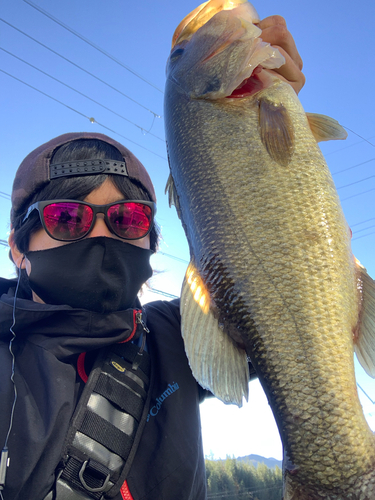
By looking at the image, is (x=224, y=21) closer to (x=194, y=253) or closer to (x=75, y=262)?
(x=194, y=253)

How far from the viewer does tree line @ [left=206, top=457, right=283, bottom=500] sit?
38.5 feet

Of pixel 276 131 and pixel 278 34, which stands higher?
pixel 278 34

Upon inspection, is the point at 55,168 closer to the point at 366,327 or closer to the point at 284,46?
the point at 284,46

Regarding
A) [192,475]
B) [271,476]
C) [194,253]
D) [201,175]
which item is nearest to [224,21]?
[201,175]

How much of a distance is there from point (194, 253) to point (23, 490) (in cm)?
117

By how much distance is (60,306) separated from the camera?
1.78m

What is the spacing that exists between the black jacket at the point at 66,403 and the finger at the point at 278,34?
5.52ft

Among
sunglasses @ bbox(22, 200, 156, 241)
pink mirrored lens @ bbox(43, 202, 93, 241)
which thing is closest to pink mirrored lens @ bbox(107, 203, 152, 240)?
sunglasses @ bbox(22, 200, 156, 241)

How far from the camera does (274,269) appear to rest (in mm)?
1454

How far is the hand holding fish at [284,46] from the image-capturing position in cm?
198

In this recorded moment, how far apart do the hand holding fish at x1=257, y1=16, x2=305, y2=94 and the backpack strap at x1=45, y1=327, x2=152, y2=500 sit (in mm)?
1722

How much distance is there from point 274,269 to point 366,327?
0.44 meters

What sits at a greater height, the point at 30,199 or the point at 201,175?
the point at 201,175

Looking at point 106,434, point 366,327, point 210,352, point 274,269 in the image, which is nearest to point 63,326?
point 106,434
